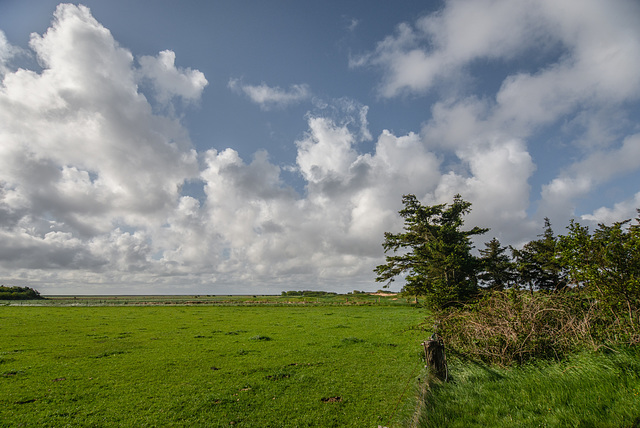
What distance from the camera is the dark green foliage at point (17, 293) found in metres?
128

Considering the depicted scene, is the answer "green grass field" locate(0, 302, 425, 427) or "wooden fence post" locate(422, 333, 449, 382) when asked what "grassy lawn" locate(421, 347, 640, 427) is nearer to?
"wooden fence post" locate(422, 333, 449, 382)

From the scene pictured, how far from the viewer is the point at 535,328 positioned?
29.8 ft

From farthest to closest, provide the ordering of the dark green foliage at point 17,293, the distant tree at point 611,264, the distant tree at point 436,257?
the dark green foliage at point 17,293, the distant tree at point 436,257, the distant tree at point 611,264

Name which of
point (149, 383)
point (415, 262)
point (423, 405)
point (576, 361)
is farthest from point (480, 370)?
point (415, 262)

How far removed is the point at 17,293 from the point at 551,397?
194157 millimetres

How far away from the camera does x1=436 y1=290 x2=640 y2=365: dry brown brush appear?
780cm

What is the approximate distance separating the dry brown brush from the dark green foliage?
602 feet

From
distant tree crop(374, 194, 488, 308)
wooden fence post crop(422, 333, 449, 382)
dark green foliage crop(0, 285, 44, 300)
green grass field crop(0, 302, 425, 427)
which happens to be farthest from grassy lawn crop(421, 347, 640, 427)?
dark green foliage crop(0, 285, 44, 300)

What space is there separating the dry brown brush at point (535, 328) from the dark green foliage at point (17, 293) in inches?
7221

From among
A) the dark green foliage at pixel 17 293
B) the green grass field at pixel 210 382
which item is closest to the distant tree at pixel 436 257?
the green grass field at pixel 210 382

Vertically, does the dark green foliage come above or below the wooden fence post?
below

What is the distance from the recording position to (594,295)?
26.9 ft

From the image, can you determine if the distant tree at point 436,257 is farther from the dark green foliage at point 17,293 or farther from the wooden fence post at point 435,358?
the dark green foliage at point 17,293

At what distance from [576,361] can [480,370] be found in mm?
2419
